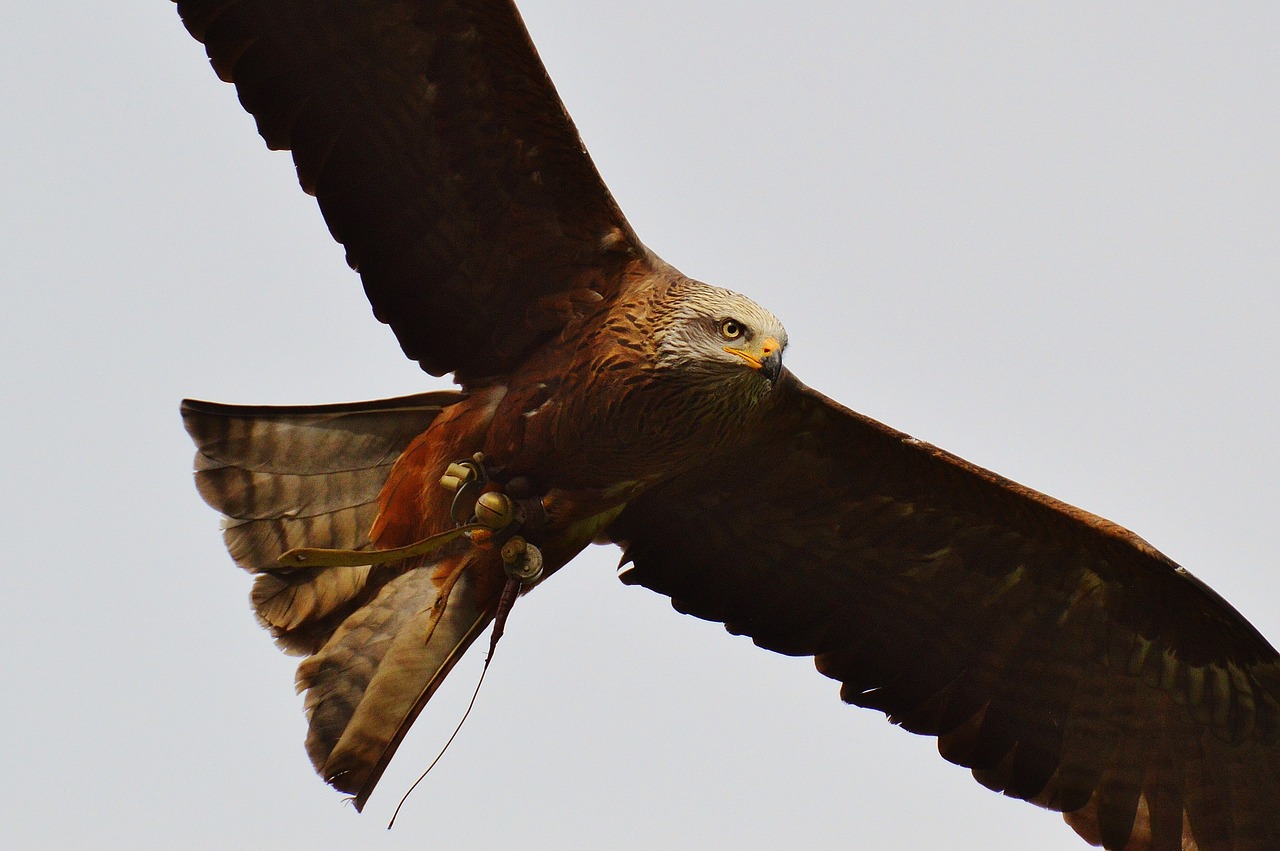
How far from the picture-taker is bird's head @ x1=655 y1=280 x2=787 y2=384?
22.1 feet

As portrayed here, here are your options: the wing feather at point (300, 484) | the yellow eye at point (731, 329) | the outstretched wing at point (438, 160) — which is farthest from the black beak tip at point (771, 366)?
the wing feather at point (300, 484)

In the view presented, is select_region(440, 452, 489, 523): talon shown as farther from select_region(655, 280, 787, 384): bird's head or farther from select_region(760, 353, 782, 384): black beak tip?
select_region(760, 353, 782, 384): black beak tip

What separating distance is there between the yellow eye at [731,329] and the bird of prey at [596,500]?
0.8 inches

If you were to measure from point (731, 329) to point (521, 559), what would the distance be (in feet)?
4.20

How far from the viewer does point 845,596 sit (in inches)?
332

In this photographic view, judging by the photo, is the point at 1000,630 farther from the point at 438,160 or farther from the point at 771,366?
the point at 438,160

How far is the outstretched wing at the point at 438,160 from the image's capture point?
6.75m

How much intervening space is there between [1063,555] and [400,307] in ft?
10.5

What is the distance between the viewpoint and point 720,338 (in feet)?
22.2

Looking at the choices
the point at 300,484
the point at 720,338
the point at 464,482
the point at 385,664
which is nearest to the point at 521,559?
the point at 464,482

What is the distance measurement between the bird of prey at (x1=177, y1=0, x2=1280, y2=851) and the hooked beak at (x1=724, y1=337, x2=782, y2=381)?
1cm

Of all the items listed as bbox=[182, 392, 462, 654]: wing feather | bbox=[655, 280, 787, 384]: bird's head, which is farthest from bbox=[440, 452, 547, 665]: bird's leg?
bbox=[655, 280, 787, 384]: bird's head

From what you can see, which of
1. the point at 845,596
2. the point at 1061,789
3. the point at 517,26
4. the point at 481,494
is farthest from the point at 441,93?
the point at 1061,789

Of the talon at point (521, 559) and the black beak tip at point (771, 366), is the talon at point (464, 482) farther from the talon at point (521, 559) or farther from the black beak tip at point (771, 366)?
the black beak tip at point (771, 366)
